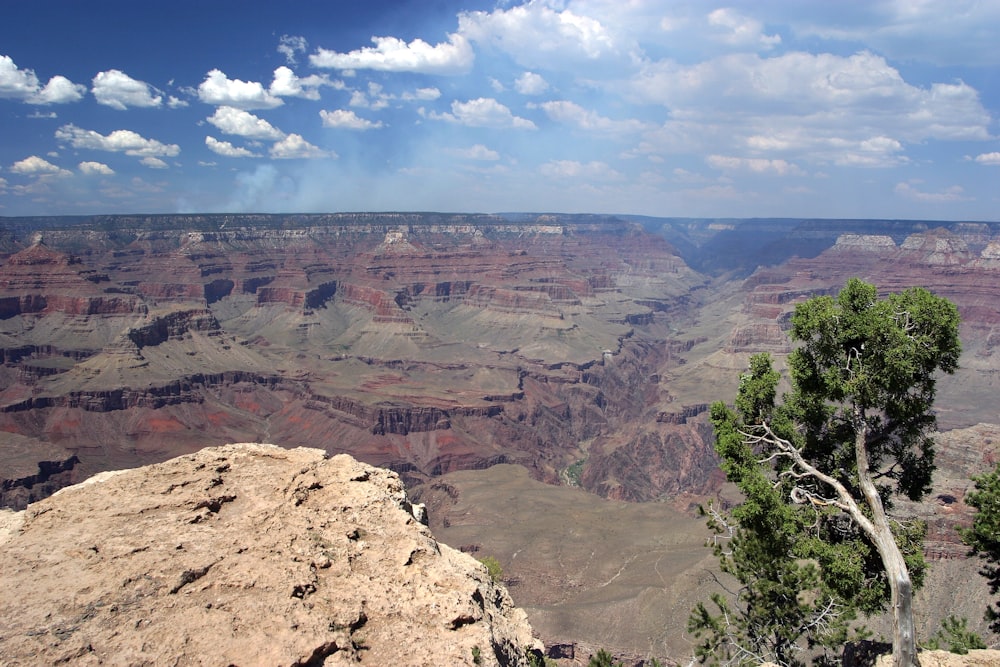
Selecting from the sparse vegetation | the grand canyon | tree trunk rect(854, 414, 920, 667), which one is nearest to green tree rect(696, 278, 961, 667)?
tree trunk rect(854, 414, 920, 667)

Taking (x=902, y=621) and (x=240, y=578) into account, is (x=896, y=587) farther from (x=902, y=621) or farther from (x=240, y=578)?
(x=240, y=578)

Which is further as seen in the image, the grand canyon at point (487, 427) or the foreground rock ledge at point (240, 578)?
the grand canyon at point (487, 427)

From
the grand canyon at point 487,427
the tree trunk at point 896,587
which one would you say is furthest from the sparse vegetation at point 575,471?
the tree trunk at point 896,587

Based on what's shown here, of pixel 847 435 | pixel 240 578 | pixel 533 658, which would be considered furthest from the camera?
pixel 847 435

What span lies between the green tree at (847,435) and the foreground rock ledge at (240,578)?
865cm

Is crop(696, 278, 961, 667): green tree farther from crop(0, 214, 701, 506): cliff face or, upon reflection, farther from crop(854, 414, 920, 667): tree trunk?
crop(0, 214, 701, 506): cliff face

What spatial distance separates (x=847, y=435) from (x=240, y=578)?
17.7 m

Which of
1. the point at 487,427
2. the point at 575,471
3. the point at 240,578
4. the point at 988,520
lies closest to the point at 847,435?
the point at 988,520

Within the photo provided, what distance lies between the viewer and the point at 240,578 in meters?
12.5

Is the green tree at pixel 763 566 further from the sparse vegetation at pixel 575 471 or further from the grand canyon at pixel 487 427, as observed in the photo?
the sparse vegetation at pixel 575 471

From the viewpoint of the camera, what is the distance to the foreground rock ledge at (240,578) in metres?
10.8

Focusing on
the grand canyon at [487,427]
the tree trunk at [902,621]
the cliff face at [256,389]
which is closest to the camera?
the tree trunk at [902,621]

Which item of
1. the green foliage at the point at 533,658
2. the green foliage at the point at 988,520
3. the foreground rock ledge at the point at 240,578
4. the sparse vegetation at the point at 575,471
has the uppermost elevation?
the foreground rock ledge at the point at 240,578

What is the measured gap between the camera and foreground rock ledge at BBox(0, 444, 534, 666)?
423 inches
